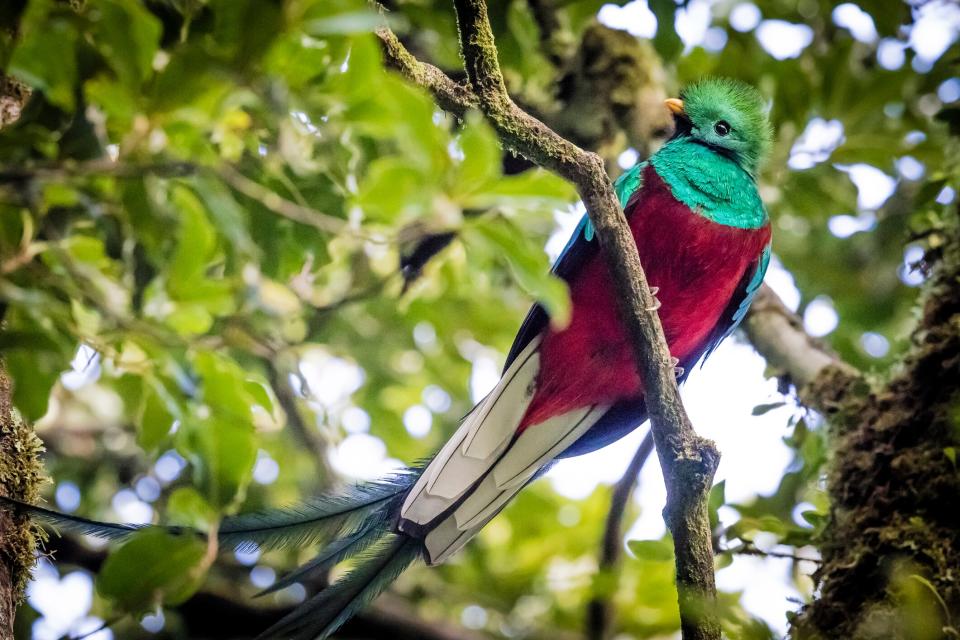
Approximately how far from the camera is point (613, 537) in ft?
12.3

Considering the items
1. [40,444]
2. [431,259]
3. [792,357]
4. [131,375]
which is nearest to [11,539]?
[40,444]

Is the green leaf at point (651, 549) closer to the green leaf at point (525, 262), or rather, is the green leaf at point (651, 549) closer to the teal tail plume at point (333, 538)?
the teal tail plume at point (333, 538)

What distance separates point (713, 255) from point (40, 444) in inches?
82.1

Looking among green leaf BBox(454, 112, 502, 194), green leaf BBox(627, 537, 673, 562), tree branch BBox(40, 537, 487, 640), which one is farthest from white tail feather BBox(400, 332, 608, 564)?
tree branch BBox(40, 537, 487, 640)

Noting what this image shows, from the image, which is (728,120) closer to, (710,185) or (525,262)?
(710,185)

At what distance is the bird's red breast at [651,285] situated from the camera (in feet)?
10.4

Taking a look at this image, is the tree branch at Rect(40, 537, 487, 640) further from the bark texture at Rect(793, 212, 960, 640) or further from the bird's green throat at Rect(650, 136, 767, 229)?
the bird's green throat at Rect(650, 136, 767, 229)

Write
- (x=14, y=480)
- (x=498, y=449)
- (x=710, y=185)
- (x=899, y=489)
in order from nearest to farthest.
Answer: (x=14, y=480) → (x=899, y=489) → (x=498, y=449) → (x=710, y=185)

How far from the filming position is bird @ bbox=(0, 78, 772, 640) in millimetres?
2770

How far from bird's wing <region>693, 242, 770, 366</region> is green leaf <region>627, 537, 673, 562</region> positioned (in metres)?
0.81

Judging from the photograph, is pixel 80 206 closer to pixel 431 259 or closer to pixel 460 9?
pixel 460 9

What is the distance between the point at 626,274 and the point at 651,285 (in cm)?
86

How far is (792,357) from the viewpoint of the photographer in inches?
141

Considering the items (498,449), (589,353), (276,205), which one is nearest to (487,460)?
(498,449)
